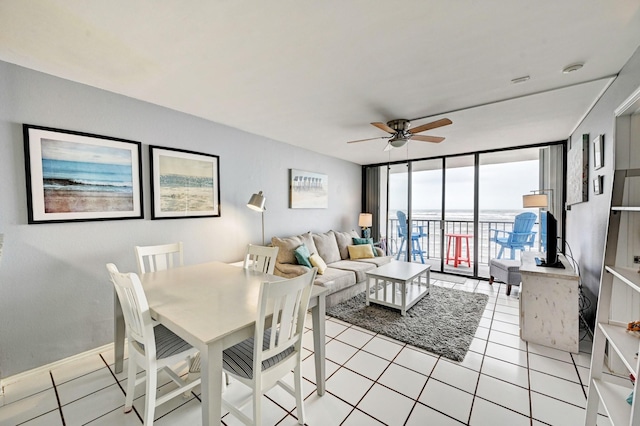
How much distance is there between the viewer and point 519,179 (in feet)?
15.4

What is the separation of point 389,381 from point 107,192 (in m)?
2.96

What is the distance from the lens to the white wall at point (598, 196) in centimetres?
189

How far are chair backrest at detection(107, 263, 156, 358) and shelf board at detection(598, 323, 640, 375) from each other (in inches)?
86.2

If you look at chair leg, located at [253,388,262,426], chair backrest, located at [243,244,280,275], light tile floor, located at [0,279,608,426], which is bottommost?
light tile floor, located at [0,279,608,426]

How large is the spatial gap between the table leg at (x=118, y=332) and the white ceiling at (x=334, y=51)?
178 cm

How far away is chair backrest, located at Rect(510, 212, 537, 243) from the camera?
4.52 m

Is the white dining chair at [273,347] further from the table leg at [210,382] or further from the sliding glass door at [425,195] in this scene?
the sliding glass door at [425,195]

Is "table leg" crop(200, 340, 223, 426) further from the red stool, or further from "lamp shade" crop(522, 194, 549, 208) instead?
the red stool

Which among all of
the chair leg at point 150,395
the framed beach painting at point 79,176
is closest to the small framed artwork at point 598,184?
the chair leg at point 150,395

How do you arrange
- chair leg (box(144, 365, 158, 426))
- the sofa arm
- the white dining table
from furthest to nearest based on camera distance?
1. the sofa arm
2. chair leg (box(144, 365, 158, 426))
3. the white dining table

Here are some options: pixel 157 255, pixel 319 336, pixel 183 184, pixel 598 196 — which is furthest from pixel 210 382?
pixel 598 196

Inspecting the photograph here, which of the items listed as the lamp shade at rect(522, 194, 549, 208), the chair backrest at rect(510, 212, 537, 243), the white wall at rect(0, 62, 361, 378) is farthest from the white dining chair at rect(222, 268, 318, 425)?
the chair backrest at rect(510, 212, 537, 243)

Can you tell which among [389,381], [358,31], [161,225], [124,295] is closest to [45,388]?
[124,295]

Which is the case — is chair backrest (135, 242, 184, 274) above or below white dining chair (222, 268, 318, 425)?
above
